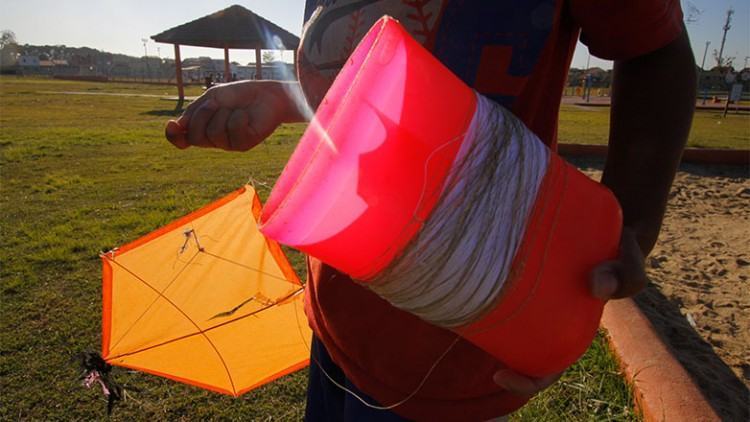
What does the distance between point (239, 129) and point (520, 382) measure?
56cm

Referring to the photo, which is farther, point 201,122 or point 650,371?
point 650,371

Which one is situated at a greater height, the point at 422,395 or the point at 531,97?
the point at 531,97

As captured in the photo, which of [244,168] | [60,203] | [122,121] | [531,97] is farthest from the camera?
[122,121]

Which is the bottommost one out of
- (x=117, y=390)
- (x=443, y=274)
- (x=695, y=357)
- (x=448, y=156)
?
(x=117, y=390)

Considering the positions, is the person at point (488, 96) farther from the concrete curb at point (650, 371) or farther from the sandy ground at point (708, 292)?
the sandy ground at point (708, 292)

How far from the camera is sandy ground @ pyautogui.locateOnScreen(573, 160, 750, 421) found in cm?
169

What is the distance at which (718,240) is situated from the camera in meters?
3.15

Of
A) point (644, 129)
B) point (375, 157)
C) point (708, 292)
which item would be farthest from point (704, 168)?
point (375, 157)

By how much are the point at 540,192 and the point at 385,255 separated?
19 centimetres

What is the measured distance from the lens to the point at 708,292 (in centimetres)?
241

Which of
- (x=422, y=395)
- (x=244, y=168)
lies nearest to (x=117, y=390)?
(x=422, y=395)

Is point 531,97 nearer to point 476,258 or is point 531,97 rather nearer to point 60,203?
point 476,258

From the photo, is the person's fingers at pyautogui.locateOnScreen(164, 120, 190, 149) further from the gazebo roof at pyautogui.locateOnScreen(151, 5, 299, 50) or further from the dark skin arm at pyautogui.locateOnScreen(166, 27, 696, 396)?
the gazebo roof at pyautogui.locateOnScreen(151, 5, 299, 50)

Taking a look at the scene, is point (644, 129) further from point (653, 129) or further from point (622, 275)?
point (622, 275)
